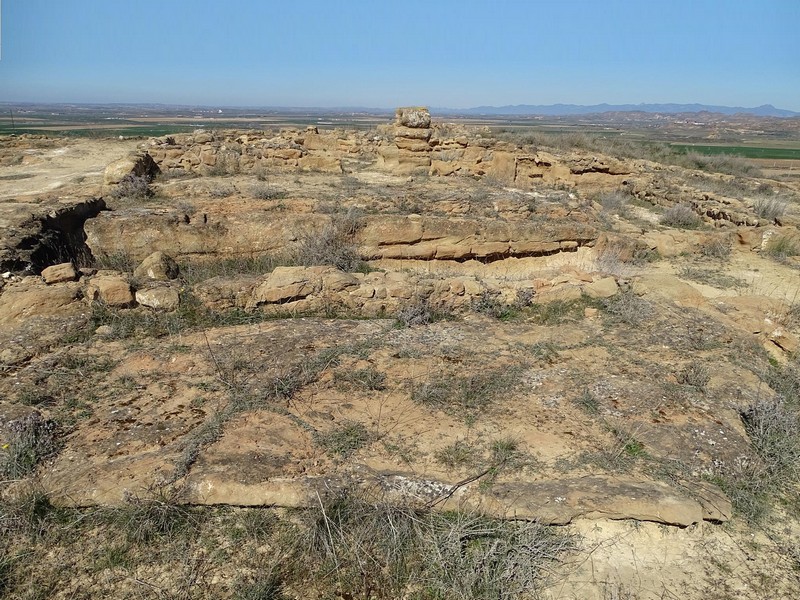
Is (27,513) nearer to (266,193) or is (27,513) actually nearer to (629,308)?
(629,308)

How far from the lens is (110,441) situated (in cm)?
383

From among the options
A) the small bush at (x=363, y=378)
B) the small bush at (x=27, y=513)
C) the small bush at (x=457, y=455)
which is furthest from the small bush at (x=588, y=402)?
the small bush at (x=27, y=513)

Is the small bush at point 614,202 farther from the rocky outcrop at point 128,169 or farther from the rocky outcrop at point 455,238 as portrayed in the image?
the rocky outcrop at point 128,169

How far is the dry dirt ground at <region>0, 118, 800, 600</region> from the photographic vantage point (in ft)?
9.95

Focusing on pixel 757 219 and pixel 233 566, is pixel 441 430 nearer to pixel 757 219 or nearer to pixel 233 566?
pixel 233 566

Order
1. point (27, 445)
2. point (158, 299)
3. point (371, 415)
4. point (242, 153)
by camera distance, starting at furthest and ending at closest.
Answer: point (242, 153) < point (158, 299) < point (371, 415) < point (27, 445)

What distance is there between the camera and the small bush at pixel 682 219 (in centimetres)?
1273

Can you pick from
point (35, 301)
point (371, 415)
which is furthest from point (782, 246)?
point (35, 301)

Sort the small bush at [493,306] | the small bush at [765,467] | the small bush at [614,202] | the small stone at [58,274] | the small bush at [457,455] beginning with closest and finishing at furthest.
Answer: the small bush at [765,467], the small bush at [457,455], the small stone at [58,274], the small bush at [493,306], the small bush at [614,202]

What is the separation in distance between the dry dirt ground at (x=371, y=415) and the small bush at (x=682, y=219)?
4012 millimetres

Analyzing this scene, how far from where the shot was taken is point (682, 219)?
1275 centimetres

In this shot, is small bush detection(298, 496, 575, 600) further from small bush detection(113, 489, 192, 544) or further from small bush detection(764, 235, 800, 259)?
small bush detection(764, 235, 800, 259)

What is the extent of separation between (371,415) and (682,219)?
12.0 metres

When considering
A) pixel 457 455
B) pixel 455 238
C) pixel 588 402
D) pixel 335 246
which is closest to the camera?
pixel 457 455
